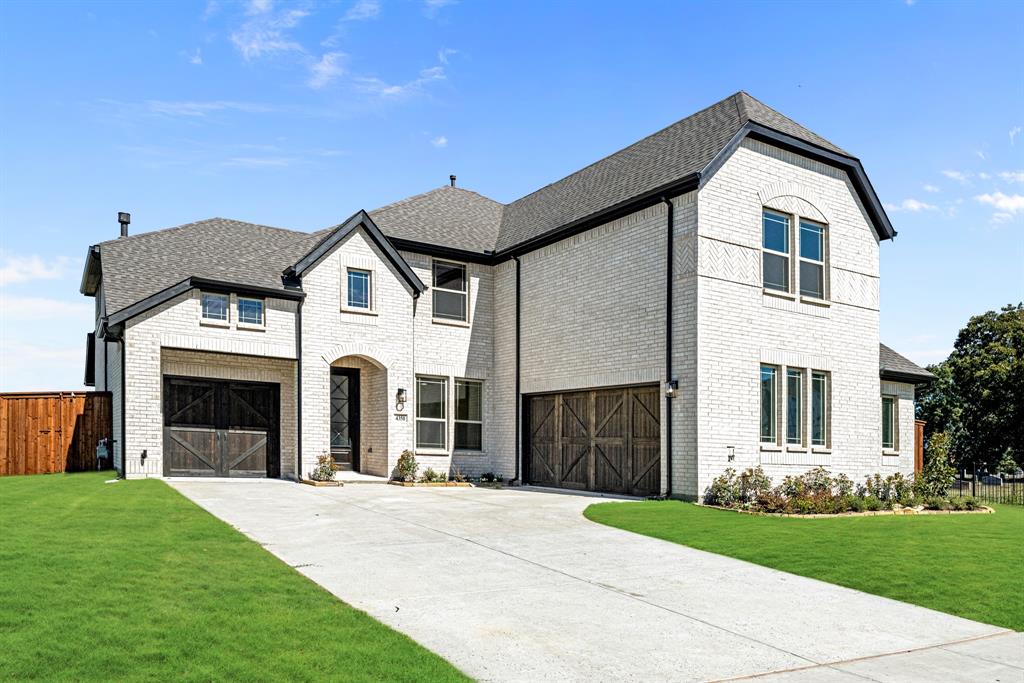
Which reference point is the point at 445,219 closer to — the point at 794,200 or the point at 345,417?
the point at 345,417

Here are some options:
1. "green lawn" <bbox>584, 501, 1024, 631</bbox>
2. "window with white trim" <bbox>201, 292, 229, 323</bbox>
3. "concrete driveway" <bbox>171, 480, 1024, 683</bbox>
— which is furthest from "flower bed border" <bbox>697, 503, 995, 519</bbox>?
"window with white trim" <bbox>201, 292, 229, 323</bbox>

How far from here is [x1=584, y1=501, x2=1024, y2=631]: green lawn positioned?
9414 millimetres

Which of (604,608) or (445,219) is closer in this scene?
(604,608)

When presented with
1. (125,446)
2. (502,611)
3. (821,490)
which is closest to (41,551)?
(502,611)

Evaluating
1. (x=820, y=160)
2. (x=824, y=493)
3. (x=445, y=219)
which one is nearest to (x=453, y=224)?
(x=445, y=219)

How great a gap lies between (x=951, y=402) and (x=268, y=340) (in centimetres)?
4540

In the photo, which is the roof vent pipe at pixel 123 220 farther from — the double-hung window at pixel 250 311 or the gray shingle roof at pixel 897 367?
the gray shingle roof at pixel 897 367

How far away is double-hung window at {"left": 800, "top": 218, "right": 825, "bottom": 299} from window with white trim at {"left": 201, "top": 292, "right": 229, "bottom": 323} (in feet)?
45.2

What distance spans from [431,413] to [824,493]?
33.8ft

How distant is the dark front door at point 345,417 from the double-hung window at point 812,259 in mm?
11955

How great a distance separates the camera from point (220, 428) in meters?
21.0

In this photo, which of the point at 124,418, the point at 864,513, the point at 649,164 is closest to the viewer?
the point at 864,513

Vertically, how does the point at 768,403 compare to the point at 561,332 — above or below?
below

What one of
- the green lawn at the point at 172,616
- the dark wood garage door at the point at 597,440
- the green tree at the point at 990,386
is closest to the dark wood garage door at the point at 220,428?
the dark wood garage door at the point at 597,440
